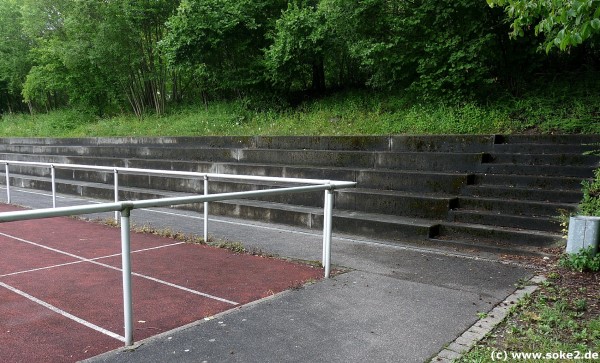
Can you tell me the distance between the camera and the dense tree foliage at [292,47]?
953 cm

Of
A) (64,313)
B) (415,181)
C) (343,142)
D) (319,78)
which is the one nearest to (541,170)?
(415,181)

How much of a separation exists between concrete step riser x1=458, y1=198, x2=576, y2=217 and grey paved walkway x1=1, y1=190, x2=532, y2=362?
48.8 inches

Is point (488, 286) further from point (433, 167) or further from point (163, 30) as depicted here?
point (163, 30)

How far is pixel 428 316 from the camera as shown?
3.89 metres

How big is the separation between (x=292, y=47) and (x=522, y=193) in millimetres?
7010

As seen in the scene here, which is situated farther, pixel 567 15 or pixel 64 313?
pixel 64 313

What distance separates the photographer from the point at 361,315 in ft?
12.8

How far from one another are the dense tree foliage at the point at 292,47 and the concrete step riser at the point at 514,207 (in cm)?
216

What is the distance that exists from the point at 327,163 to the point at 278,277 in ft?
14.1

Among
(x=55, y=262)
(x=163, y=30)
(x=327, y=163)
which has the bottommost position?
(x=55, y=262)

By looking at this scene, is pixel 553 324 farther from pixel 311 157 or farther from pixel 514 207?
pixel 311 157

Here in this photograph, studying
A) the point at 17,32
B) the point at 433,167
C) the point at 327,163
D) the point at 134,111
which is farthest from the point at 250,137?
the point at 17,32

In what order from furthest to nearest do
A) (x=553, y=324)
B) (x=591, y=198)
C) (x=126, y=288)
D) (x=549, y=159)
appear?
(x=549, y=159) < (x=591, y=198) < (x=553, y=324) < (x=126, y=288)

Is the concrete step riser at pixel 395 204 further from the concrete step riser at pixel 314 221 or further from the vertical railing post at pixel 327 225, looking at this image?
the vertical railing post at pixel 327 225
